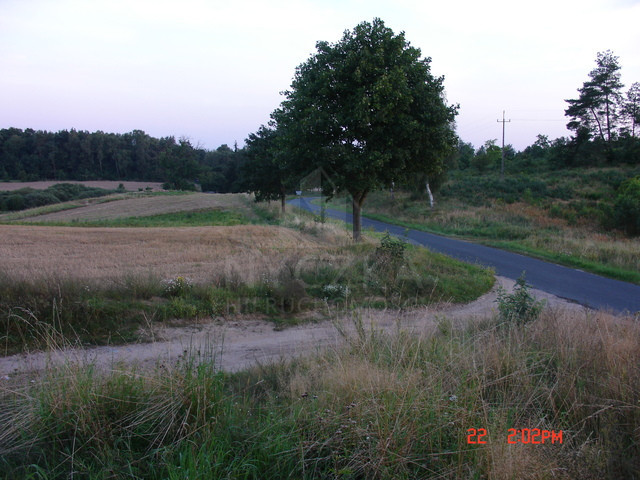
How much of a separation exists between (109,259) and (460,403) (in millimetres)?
12865

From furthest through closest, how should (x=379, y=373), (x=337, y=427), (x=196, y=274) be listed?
(x=196, y=274)
(x=379, y=373)
(x=337, y=427)

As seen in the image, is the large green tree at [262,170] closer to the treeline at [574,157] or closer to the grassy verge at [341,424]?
the treeline at [574,157]

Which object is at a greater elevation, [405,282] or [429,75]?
[429,75]

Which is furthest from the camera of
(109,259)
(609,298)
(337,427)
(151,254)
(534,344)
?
(151,254)

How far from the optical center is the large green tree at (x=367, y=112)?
1488 centimetres

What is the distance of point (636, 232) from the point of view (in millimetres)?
29547

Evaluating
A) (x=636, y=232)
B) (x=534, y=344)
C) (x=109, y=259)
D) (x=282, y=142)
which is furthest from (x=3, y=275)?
(x=636, y=232)

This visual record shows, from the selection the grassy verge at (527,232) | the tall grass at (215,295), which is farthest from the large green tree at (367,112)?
the grassy verge at (527,232)

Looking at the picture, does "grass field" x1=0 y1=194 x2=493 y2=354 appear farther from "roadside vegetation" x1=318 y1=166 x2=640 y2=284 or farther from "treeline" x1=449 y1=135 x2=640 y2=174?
"treeline" x1=449 y1=135 x2=640 y2=174

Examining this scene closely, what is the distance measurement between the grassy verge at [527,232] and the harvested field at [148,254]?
11334 mm

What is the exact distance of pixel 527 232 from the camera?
26.4m

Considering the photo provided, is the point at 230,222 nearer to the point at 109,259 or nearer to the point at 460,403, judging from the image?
the point at 109,259
